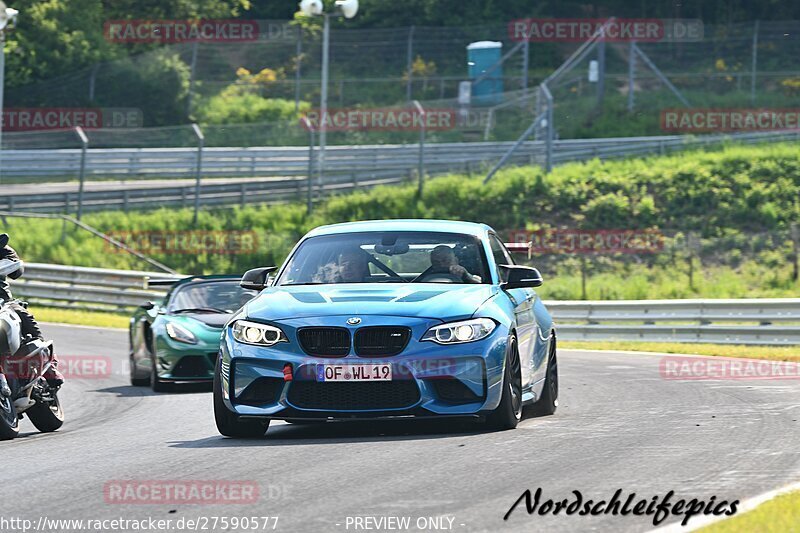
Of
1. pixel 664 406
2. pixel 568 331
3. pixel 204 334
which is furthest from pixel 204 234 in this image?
pixel 664 406

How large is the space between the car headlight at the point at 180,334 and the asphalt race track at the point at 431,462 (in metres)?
2.81

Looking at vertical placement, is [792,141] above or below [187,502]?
above

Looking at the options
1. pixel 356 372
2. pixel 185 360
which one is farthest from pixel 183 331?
pixel 356 372

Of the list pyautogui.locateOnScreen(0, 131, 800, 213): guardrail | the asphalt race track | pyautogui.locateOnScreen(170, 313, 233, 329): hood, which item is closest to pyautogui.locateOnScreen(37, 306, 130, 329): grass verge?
pyautogui.locateOnScreen(0, 131, 800, 213): guardrail

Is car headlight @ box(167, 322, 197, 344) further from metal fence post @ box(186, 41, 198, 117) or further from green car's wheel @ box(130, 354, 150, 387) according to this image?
metal fence post @ box(186, 41, 198, 117)

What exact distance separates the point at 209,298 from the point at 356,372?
25.5 feet

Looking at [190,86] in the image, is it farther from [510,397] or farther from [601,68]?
[510,397]

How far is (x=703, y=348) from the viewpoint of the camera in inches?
851

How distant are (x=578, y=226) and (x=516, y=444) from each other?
25414 millimetres

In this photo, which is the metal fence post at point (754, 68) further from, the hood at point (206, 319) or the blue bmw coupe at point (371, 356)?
the blue bmw coupe at point (371, 356)

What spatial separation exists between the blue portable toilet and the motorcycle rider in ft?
127

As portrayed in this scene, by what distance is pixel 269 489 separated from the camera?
23.8ft

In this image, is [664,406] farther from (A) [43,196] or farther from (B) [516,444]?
(A) [43,196]

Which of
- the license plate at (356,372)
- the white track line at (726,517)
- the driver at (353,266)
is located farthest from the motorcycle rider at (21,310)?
the white track line at (726,517)
